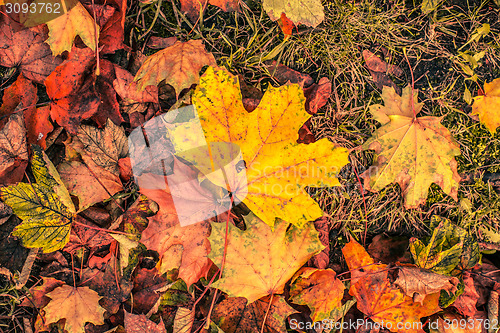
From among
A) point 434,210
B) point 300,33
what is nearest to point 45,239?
point 300,33

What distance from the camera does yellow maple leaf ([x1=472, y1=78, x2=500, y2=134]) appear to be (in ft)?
5.25

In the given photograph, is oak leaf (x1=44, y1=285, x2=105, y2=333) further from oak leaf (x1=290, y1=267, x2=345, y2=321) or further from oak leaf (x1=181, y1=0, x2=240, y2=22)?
oak leaf (x1=181, y1=0, x2=240, y2=22)

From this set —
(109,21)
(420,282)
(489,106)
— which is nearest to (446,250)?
(420,282)

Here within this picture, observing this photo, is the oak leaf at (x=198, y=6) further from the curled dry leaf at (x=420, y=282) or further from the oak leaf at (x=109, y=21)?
the curled dry leaf at (x=420, y=282)

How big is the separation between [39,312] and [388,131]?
2.03 meters

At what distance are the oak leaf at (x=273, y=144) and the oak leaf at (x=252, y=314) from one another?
0.47 m

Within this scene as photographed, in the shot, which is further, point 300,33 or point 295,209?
point 300,33

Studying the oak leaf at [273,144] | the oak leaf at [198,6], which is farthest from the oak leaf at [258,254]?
the oak leaf at [198,6]

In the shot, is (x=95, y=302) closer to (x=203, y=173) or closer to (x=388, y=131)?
(x=203, y=173)

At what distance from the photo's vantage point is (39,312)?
1559 millimetres

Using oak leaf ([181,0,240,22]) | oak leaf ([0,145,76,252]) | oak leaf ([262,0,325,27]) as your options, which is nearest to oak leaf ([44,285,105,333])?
oak leaf ([0,145,76,252])

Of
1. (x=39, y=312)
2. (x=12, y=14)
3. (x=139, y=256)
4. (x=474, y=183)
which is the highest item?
(x=12, y=14)

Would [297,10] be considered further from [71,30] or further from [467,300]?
[467,300]

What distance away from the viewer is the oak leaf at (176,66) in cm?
137
